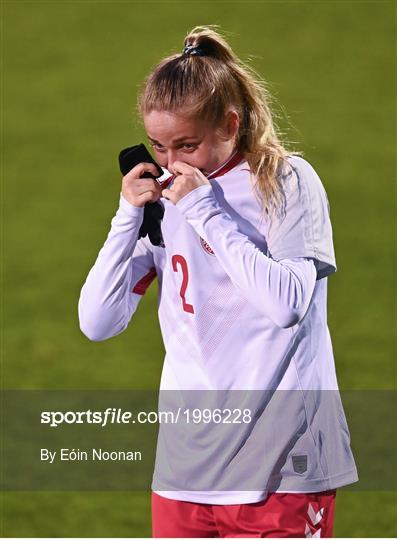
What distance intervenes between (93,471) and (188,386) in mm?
3893

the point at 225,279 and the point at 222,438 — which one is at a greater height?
the point at 225,279

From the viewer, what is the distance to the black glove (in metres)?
4.82

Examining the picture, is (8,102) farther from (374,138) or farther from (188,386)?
(188,386)

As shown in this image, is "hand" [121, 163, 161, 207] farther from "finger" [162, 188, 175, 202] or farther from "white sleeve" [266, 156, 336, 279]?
"white sleeve" [266, 156, 336, 279]

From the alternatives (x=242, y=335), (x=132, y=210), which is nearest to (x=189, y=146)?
(x=132, y=210)

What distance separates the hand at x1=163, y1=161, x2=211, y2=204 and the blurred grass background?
356cm

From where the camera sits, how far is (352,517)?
7.88 meters

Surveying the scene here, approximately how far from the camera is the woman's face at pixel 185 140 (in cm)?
459

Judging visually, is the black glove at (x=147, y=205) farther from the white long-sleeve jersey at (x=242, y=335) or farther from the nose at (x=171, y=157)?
the nose at (x=171, y=157)

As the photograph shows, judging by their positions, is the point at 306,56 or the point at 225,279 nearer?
the point at 225,279

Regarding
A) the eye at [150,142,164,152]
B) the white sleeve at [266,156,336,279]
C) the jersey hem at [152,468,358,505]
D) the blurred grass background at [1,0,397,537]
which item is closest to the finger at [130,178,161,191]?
the eye at [150,142,164,152]

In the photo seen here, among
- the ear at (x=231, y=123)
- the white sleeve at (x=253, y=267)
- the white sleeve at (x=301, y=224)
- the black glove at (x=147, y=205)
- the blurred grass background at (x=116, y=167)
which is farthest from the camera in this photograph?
the blurred grass background at (x=116, y=167)

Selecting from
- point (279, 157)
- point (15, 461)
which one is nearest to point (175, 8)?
point (15, 461)

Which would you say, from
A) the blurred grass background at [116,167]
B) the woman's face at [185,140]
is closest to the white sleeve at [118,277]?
the woman's face at [185,140]
